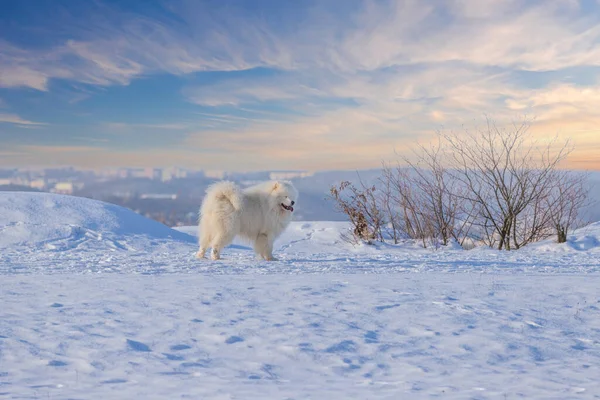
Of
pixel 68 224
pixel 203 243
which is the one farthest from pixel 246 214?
pixel 68 224

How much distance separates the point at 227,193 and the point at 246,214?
0.46 meters

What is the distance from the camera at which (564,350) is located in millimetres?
4961

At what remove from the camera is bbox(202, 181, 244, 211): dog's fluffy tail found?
31.6ft

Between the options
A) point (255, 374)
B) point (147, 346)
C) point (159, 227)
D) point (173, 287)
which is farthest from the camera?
point (159, 227)

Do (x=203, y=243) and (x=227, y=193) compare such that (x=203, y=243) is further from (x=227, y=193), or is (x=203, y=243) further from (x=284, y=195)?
(x=284, y=195)

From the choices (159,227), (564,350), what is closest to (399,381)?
(564,350)

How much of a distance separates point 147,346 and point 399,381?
6.68 feet

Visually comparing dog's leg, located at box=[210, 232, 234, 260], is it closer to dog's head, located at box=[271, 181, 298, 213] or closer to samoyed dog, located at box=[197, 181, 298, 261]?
samoyed dog, located at box=[197, 181, 298, 261]

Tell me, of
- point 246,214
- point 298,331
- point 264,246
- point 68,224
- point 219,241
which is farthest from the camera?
point 68,224

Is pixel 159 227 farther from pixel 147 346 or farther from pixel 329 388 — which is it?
pixel 329 388

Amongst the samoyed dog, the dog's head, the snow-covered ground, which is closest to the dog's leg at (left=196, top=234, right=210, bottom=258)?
the samoyed dog

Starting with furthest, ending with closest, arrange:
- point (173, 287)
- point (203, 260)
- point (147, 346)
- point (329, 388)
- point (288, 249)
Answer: point (288, 249), point (203, 260), point (173, 287), point (147, 346), point (329, 388)

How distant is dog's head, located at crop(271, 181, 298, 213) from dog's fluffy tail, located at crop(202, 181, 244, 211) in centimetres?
61

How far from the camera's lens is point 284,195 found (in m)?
9.96
